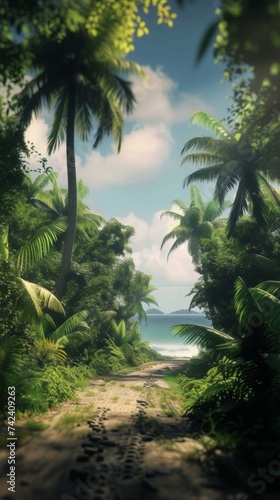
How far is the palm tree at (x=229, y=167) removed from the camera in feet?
53.5

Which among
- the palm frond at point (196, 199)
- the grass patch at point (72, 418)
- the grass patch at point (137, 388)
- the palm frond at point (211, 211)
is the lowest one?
the grass patch at point (137, 388)

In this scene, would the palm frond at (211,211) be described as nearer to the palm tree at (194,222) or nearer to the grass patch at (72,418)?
the palm tree at (194,222)

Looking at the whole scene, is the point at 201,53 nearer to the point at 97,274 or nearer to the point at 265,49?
the point at 265,49

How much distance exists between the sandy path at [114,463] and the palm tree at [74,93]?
835cm

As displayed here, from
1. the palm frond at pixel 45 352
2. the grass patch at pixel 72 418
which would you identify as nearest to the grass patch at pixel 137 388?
the palm frond at pixel 45 352

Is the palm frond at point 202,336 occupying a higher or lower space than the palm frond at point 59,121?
lower

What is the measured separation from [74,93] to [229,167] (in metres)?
9.28

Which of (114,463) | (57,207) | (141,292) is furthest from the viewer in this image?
(141,292)

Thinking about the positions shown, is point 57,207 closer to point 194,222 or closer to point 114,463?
point 194,222

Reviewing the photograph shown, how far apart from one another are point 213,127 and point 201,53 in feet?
56.4

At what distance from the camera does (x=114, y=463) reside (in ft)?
11.8

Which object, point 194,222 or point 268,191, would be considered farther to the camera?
point 194,222

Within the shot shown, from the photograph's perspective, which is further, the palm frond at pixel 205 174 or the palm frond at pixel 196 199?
the palm frond at pixel 196 199

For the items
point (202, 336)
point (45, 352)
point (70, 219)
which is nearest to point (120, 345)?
point (70, 219)
